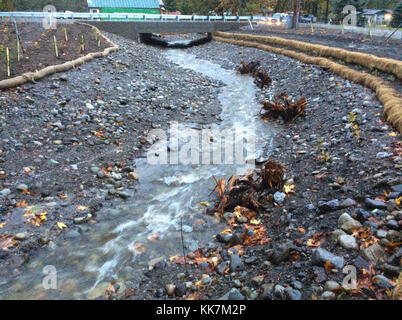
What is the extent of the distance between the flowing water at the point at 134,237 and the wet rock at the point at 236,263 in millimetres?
810

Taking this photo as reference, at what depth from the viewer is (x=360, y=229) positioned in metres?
4.65

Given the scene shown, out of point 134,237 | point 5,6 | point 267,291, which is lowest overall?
point 134,237

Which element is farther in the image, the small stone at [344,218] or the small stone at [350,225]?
the small stone at [344,218]

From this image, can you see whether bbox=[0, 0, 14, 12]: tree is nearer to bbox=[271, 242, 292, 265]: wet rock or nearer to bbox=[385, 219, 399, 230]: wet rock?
bbox=[271, 242, 292, 265]: wet rock

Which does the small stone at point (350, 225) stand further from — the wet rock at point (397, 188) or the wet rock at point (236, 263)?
the wet rock at point (236, 263)

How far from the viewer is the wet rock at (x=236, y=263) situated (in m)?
4.68

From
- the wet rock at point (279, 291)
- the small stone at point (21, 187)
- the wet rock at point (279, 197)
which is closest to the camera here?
the wet rock at point (279, 291)

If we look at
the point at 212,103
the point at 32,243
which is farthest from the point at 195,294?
the point at 212,103

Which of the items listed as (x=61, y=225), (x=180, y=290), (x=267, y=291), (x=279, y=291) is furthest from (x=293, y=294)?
(x=61, y=225)

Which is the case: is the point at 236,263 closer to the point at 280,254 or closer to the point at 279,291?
the point at 280,254

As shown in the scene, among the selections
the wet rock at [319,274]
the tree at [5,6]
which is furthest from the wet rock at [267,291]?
the tree at [5,6]

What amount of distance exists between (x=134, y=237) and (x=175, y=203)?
1416 mm

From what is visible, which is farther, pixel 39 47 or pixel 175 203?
pixel 39 47

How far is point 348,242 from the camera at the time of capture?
441 centimetres
